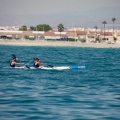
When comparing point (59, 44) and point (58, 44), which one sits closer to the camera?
point (59, 44)

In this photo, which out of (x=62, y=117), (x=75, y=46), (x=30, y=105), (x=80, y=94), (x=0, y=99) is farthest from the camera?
(x=75, y=46)

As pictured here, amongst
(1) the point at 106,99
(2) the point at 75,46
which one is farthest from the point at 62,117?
(2) the point at 75,46

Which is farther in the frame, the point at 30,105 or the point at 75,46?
the point at 75,46

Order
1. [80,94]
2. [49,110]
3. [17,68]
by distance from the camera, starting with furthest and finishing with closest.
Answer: [17,68] → [80,94] → [49,110]

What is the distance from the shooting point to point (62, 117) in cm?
1578

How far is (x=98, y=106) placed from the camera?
17906 mm

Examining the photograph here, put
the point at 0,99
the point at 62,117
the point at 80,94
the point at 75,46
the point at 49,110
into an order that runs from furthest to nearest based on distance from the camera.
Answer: the point at 75,46 < the point at 80,94 < the point at 0,99 < the point at 49,110 < the point at 62,117

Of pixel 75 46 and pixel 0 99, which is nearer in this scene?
pixel 0 99

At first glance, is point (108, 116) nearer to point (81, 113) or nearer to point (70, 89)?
point (81, 113)

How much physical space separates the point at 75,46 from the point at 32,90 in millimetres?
157390

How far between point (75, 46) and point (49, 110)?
163 m

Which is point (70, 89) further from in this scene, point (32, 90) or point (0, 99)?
point (0, 99)

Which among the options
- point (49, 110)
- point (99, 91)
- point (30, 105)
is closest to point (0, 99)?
point (30, 105)

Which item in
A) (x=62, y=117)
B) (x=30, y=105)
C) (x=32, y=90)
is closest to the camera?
(x=62, y=117)
